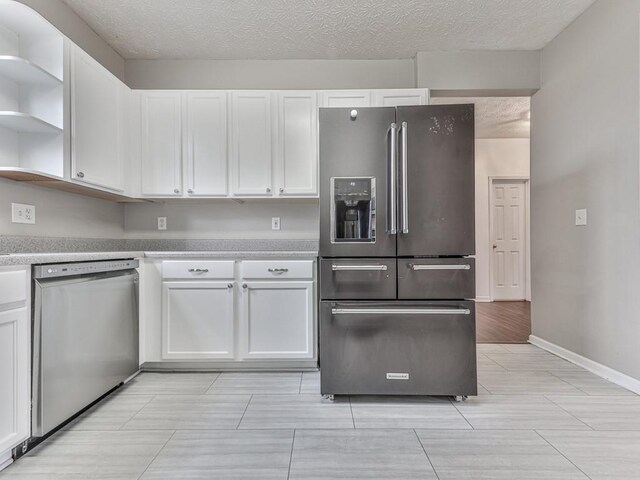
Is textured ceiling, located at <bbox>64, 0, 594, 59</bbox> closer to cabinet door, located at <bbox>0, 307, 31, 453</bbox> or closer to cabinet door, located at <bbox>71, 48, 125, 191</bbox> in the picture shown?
cabinet door, located at <bbox>71, 48, 125, 191</bbox>

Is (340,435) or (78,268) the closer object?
(340,435)

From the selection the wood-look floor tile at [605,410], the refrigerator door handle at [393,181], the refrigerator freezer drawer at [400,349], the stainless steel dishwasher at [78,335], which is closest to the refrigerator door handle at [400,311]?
the refrigerator freezer drawer at [400,349]

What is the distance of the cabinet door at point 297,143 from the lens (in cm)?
286

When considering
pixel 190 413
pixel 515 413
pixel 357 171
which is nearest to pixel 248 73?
pixel 357 171

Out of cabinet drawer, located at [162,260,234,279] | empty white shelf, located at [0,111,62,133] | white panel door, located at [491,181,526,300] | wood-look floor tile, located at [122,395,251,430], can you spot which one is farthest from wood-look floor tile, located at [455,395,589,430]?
white panel door, located at [491,181,526,300]

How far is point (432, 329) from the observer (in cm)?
205

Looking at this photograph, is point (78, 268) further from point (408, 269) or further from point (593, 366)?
point (593, 366)

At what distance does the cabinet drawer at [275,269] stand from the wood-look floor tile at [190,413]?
81cm

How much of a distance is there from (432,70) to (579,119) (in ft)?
4.03

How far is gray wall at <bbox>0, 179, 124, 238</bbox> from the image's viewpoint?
2.01 meters

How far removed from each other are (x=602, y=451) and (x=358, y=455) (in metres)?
1.09

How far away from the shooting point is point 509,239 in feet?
18.8

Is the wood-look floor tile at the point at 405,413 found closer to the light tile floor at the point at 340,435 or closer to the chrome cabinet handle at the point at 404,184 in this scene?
the light tile floor at the point at 340,435

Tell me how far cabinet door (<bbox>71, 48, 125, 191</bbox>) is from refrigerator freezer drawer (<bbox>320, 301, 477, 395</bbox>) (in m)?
1.84
